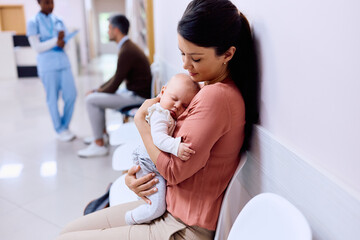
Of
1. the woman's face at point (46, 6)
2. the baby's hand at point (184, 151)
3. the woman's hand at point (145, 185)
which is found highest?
the woman's face at point (46, 6)

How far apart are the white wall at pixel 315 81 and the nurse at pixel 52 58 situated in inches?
120

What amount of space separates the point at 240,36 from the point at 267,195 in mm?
525

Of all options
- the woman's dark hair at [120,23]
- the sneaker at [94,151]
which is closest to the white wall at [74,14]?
the woman's dark hair at [120,23]

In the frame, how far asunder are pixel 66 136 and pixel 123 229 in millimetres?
2870

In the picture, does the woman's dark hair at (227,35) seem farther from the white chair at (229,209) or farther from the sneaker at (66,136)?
the sneaker at (66,136)

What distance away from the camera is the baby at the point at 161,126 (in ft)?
3.40

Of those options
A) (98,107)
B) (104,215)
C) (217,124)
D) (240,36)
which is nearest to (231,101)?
(217,124)

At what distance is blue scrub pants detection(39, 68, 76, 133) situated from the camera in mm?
3549

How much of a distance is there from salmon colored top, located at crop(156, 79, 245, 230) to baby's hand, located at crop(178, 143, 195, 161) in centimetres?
1

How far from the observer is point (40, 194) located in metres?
2.48

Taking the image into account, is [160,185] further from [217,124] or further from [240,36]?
[240,36]

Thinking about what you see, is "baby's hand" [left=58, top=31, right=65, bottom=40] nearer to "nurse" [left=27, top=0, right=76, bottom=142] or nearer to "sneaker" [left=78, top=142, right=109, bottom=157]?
"nurse" [left=27, top=0, right=76, bottom=142]

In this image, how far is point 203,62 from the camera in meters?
1.00

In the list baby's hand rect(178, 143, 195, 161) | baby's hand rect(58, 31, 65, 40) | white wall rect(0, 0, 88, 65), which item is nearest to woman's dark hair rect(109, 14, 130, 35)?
baby's hand rect(58, 31, 65, 40)
